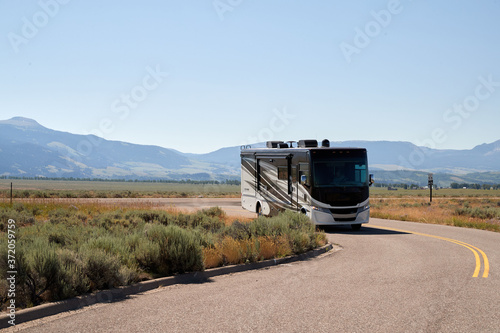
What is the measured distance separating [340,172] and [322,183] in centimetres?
102

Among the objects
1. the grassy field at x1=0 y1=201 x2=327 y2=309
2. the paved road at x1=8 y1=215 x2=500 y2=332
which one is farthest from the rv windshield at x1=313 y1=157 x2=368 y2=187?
the paved road at x1=8 y1=215 x2=500 y2=332

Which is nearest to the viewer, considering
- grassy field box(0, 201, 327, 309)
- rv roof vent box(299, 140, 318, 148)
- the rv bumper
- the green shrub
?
grassy field box(0, 201, 327, 309)

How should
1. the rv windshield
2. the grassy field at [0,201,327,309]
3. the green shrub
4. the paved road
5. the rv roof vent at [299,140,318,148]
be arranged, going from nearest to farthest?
the paved road, the grassy field at [0,201,327,309], the green shrub, the rv windshield, the rv roof vent at [299,140,318,148]

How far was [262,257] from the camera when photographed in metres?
13.0

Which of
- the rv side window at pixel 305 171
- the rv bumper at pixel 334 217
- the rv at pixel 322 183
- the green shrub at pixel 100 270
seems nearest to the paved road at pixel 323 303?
the green shrub at pixel 100 270

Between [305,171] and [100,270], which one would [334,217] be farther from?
[100,270]

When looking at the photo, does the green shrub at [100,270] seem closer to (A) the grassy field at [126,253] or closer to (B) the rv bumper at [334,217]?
(A) the grassy field at [126,253]

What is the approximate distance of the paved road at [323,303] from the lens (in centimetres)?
703

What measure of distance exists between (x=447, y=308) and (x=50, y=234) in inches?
410

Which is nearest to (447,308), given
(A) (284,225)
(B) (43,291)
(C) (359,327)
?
(C) (359,327)

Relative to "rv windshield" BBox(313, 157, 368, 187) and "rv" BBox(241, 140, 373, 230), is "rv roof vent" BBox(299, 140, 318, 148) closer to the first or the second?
"rv" BBox(241, 140, 373, 230)

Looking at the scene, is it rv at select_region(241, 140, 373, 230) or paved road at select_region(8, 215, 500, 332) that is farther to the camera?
rv at select_region(241, 140, 373, 230)

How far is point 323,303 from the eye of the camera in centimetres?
836

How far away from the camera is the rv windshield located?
69.5 feet
